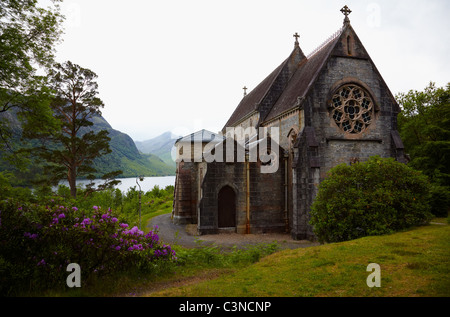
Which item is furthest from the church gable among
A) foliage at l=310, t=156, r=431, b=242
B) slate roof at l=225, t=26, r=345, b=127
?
foliage at l=310, t=156, r=431, b=242

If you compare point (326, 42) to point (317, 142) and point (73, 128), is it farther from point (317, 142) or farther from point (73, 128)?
point (73, 128)

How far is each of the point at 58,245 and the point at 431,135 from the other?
34.4 m

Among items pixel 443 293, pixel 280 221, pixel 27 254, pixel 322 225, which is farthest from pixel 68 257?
pixel 280 221

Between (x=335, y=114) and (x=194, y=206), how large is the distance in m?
14.0

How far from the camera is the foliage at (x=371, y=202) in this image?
11148mm

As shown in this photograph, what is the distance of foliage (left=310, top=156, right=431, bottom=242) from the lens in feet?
36.6

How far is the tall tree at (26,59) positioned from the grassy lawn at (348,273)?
863 centimetres

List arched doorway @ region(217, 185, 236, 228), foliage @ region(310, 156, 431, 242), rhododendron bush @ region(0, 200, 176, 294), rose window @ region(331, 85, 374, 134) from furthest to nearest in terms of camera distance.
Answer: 1. arched doorway @ region(217, 185, 236, 228)
2. rose window @ region(331, 85, 374, 134)
3. foliage @ region(310, 156, 431, 242)
4. rhododendron bush @ region(0, 200, 176, 294)

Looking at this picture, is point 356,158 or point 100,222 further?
point 356,158

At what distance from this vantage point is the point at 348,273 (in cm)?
698

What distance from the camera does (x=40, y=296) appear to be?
6.63 m

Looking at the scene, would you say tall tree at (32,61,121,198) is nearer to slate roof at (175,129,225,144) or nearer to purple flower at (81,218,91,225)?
slate roof at (175,129,225,144)

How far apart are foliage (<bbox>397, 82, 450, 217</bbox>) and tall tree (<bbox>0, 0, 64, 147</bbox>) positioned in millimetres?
24538
